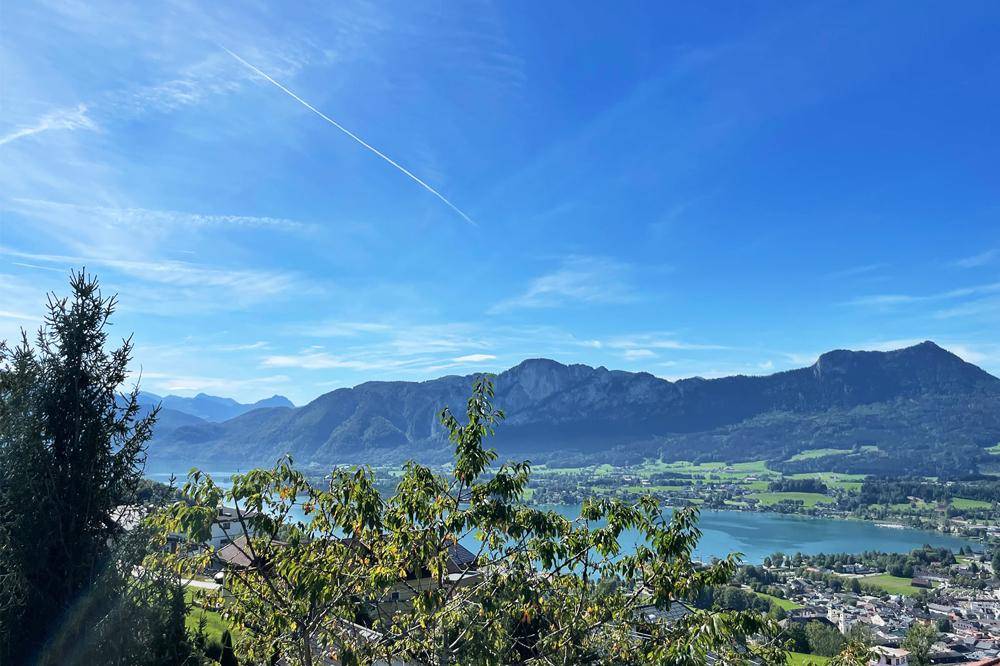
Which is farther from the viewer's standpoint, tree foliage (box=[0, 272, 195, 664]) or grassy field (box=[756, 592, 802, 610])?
grassy field (box=[756, 592, 802, 610])

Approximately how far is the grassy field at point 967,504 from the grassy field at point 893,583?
224 feet

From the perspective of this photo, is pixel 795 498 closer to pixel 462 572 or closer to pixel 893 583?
pixel 893 583

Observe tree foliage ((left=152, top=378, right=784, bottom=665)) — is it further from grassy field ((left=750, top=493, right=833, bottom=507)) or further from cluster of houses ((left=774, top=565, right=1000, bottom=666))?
grassy field ((left=750, top=493, right=833, bottom=507))

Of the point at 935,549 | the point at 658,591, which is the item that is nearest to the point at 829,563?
the point at 935,549

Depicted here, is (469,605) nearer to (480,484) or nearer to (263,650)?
(480,484)

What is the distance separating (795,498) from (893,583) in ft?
219

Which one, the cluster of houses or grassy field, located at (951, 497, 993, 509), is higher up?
grassy field, located at (951, 497, 993, 509)

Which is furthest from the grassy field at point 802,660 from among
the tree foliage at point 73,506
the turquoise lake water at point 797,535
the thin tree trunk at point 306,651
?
the turquoise lake water at point 797,535

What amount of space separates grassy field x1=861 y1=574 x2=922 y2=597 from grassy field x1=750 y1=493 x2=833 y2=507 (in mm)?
53626

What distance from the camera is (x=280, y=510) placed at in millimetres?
5273

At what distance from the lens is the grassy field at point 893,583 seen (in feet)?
232

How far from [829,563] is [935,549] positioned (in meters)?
20.7

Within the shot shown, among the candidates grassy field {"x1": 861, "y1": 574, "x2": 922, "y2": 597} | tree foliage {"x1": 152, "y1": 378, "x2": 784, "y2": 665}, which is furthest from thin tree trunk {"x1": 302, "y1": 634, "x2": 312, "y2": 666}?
grassy field {"x1": 861, "y1": 574, "x2": 922, "y2": 597}

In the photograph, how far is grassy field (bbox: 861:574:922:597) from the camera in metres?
70.8
